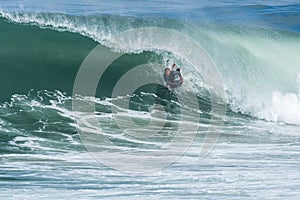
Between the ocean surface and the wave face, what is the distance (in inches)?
1.9

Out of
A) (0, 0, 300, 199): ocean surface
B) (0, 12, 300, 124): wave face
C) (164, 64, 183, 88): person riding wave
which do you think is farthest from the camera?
Answer: (0, 12, 300, 124): wave face

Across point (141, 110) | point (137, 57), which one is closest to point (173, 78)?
point (141, 110)

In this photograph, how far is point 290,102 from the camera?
17.0 meters

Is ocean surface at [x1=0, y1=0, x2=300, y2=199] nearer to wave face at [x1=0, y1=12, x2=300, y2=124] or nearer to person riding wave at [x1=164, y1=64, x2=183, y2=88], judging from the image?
wave face at [x1=0, y1=12, x2=300, y2=124]

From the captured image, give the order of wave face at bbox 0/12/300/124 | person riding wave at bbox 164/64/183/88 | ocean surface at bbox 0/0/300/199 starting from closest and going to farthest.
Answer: ocean surface at bbox 0/0/300/199 < person riding wave at bbox 164/64/183/88 < wave face at bbox 0/12/300/124

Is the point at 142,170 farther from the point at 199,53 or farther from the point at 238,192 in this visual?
the point at 199,53

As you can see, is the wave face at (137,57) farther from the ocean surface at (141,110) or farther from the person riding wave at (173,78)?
the person riding wave at (173,78)

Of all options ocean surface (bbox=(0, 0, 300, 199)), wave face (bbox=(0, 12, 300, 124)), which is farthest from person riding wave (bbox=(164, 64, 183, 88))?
wave face (bbox=(0, 12, 300, 124))

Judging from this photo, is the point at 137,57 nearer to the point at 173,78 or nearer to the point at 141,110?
the point at 173,78

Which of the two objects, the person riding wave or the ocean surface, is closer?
the ocean surface

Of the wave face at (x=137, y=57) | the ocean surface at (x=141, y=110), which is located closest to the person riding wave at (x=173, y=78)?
the ocean surface at (x=141, y=110)

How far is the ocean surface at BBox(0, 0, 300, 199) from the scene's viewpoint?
10414 millimetres

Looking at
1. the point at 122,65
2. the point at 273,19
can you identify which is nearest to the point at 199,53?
the point at 122,65

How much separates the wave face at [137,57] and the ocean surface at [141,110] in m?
0.05
